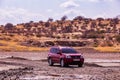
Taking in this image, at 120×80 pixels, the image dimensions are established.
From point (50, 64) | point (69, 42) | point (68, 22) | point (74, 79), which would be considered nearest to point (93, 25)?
point (68, 22)

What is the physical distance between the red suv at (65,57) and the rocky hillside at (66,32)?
40.8m

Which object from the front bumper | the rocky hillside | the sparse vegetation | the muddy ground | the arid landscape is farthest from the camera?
the rocky hillside

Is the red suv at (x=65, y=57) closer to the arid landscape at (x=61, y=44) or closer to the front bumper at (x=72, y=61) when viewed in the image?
the front bumper at (x=72, y=61)

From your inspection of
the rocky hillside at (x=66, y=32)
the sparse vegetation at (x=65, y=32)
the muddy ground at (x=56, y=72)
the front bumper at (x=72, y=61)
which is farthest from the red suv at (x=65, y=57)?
the rocky hillside at (x=66, y=32)

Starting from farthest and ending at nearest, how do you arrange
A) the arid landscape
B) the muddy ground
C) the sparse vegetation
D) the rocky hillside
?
the rocky hillside
the sparse vegetation
the arid landscape
the muddy ground

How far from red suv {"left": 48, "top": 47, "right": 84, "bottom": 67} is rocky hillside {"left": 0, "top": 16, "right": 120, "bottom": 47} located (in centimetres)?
4075

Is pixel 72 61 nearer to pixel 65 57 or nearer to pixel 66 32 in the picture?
pixel 65 57

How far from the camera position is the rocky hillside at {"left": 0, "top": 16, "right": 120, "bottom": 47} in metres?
86.6

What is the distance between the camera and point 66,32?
112m

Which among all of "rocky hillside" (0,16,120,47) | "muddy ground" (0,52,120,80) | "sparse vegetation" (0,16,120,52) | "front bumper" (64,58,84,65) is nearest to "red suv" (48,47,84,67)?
"front bumper" (64,58,84,65)

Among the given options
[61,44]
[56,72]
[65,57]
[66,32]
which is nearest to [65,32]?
[66,32]

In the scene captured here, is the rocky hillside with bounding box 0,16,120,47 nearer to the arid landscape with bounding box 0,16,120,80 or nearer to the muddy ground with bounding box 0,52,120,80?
the arid landscape with bounding box 0,16,120,80

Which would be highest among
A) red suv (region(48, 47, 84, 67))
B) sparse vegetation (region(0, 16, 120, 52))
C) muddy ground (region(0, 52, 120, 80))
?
sparse vegetation (region(0, 16, 120, 52))

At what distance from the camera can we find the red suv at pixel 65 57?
125ft
